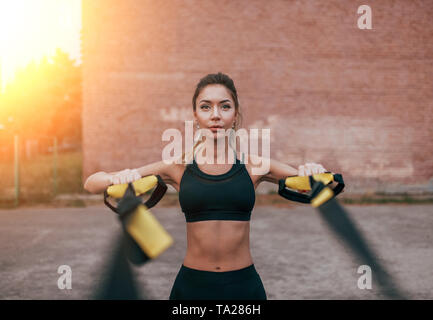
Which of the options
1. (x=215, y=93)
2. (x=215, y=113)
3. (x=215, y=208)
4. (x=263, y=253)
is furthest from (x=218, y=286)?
(x=263, y=253)

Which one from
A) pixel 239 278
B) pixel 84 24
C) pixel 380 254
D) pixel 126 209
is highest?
pixel 84 24

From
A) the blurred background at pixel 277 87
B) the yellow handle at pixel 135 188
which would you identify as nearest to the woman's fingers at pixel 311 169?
the yellow handle at pixel 135 188

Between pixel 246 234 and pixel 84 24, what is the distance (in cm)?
1136

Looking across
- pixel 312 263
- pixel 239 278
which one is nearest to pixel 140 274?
pixel 312 263

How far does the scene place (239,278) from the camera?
214 cm

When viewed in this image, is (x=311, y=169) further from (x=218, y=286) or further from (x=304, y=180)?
(x=218, y=286)

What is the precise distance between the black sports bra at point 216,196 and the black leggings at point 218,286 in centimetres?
28

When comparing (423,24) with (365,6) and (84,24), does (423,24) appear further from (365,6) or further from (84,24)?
(84,24)

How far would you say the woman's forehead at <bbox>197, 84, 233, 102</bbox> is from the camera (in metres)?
2.23

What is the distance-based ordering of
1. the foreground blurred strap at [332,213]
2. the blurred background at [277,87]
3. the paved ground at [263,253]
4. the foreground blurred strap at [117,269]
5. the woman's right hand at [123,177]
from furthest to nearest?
the blurred background at [277,87] → the paved ground at [263,253] → the woman's right hand at [123,177] → the foreground blurred strap at [332,213] → the foreground blurred strap at [117,269]

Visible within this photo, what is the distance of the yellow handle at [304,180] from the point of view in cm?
202

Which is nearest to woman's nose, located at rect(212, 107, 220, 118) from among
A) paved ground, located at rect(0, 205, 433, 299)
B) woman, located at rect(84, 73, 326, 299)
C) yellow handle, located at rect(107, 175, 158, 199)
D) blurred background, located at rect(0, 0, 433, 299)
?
woman, located at rect(84, 73, 326, 299)

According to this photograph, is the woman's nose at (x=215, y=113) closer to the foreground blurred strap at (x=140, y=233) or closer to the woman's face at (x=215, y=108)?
the woman's face at (x=215, y=108)

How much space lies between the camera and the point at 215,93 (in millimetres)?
2238
